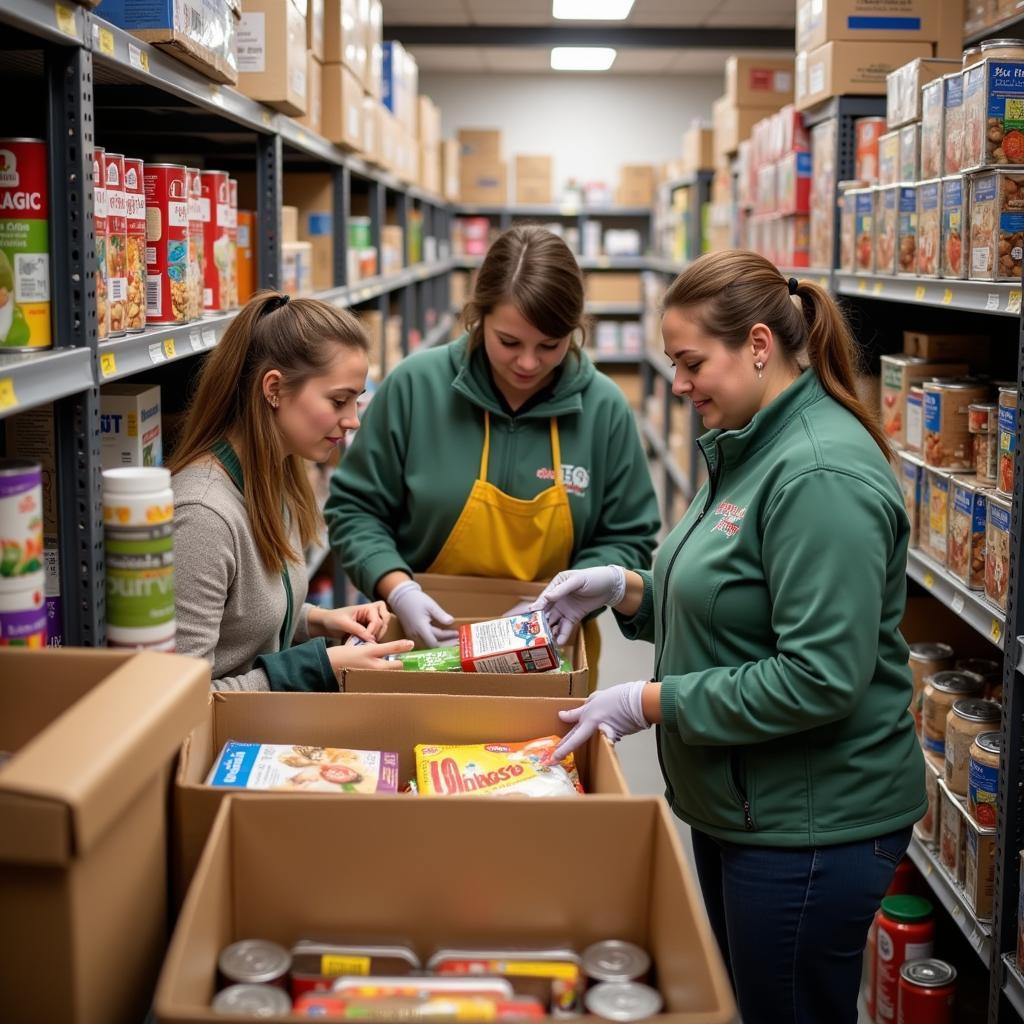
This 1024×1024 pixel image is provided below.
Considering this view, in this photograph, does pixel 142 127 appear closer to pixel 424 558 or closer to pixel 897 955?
pixel 424 558

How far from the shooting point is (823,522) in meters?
1.74

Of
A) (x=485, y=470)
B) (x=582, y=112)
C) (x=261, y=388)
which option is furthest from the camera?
(x=582, y=112)

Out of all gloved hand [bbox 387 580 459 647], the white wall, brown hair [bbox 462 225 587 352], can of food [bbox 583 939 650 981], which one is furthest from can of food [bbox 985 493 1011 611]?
the white wall

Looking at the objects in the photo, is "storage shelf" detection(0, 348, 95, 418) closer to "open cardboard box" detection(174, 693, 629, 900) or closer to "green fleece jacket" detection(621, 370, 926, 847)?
"open cardboard box" detection(174, 693, 629, 900)

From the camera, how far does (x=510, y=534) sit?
8.98 ft

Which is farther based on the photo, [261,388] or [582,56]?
[582,56]

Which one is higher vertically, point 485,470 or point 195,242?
point 195,242

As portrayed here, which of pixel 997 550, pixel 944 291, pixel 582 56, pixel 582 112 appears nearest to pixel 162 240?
pixel 944 291

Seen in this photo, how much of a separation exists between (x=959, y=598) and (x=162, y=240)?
191 cm

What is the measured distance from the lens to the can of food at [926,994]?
2.86 metres

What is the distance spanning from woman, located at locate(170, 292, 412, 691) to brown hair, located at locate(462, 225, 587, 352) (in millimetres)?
420

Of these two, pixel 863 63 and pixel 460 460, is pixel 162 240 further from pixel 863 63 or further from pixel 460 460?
pixel 863 63

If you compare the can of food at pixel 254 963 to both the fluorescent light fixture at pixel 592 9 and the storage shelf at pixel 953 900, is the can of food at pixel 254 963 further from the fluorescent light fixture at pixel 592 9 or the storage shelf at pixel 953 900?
the fluorescent light fixture at pixel 592 9

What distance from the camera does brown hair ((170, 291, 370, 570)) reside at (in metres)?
2.03
